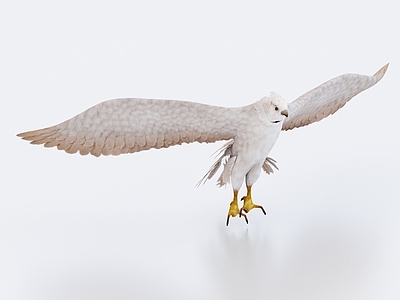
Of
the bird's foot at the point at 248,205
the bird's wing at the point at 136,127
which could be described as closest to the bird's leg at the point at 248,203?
the bird's foot at the point at 248,205

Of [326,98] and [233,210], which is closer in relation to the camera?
[233,210]

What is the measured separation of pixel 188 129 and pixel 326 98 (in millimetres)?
693

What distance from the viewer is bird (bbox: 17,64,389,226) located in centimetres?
260

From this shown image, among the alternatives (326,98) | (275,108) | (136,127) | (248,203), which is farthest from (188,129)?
(326,98)

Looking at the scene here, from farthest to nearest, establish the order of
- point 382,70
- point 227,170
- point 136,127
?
point 382,70 → point 227,170 → point 136,127

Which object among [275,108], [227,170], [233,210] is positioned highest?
[275,108]

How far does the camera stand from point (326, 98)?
3000mm

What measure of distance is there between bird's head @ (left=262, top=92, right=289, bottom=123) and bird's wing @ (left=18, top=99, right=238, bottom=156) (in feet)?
0.46

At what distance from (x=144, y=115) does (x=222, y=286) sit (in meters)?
0.75

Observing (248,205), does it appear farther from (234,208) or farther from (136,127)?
(136,127)

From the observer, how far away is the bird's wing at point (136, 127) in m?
2.59

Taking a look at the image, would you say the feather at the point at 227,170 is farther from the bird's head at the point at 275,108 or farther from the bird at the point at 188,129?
the bird's head at the point at 275,108

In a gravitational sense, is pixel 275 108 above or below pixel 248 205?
above

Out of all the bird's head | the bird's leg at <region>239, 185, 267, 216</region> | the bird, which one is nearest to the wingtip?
the bird
